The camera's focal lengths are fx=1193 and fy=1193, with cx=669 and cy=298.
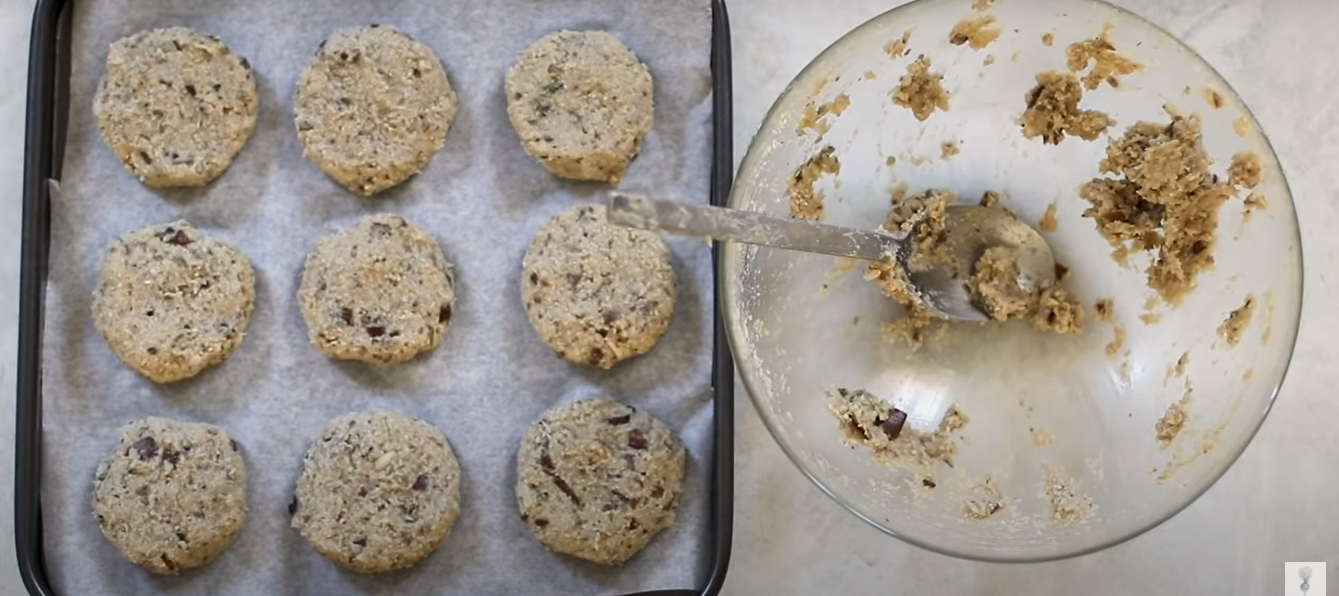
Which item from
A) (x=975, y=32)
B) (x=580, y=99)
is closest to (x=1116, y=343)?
(x=975, y=32)

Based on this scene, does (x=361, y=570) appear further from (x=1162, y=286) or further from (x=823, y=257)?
(x=1162, y=286)

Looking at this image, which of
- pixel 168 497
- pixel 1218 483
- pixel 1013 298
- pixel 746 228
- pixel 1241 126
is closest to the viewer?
pixel 746 228

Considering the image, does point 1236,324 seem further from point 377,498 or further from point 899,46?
point 377,498

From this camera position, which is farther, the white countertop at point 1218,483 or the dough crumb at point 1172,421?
the white countertop at point 1218,483

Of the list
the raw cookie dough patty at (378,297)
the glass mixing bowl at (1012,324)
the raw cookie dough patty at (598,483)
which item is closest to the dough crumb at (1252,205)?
the glass mixing bowl at (1012,324)

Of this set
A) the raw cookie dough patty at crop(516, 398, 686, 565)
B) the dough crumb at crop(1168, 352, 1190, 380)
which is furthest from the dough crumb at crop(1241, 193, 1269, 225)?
the raw cookie dough patty at crop(516, 398, 686, 565)

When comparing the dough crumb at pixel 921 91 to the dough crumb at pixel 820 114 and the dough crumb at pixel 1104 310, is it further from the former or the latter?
the dough crumb at pixel 1104 310
